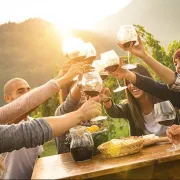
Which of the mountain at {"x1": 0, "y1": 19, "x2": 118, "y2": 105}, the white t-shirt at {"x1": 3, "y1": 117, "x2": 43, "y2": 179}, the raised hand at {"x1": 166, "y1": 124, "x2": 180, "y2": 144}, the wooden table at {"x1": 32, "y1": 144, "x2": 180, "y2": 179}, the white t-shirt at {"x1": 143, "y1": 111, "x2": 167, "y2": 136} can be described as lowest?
the white t-shirt at {"x1": 3, "y1": 117, "x2": 43, "y2": 179}

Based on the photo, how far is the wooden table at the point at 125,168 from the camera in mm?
1636

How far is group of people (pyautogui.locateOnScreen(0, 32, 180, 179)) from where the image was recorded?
159cm

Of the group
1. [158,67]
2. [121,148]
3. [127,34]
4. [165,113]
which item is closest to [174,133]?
[165,113]

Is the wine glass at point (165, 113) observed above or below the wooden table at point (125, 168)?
above

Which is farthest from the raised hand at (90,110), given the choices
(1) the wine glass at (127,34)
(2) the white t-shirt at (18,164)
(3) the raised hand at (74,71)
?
(2) the white t-shirt at (18,164)

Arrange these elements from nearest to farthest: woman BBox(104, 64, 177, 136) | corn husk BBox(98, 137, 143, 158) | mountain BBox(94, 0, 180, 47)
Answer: corn husk BBox(98, 137, 143, 158) → woman BBox(104, 64, 177, 136) → mountain BBox(94, 0, 180, 47)

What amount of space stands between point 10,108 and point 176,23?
60.6 meters

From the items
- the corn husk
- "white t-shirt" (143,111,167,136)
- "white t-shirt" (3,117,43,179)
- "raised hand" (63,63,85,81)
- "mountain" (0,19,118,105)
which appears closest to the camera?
the corn husk

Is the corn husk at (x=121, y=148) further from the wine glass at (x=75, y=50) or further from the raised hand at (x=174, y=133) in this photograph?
the wine glass at (x=75, y=50)

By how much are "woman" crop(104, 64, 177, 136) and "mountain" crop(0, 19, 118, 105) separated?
46.3 meters

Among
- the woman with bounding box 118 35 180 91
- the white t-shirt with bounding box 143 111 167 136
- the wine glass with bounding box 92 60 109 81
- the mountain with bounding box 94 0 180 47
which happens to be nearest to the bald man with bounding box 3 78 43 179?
the wine glass with bounding box 92 60 109 81

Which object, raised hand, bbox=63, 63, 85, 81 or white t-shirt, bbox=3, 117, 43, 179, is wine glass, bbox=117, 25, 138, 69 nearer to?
raised hand, bbox=63, 63, 85, 81

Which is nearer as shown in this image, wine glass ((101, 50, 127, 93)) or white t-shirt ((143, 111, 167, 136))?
wine glass ((101, 50, 127, 93))

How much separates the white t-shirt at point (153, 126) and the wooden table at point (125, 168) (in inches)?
45.9
